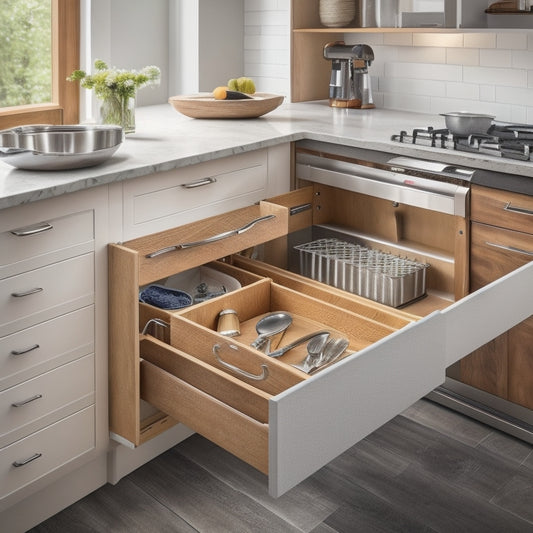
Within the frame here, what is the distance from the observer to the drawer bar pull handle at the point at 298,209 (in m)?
2.94

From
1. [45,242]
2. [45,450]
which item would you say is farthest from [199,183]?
[45,450]

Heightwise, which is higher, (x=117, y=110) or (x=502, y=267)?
(x=117, y=110)

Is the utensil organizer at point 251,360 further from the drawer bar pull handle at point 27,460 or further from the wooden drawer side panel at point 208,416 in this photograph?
the drawer bar pull handle at point 27,460

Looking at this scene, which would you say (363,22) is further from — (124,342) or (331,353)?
(124,342)

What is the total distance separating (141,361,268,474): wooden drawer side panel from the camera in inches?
69.9

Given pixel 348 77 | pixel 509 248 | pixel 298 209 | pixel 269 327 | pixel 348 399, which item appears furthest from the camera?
pixel 348 77

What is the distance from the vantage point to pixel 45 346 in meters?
2.16

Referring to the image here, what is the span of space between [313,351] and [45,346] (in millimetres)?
743

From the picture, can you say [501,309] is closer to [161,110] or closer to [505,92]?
[505,92]

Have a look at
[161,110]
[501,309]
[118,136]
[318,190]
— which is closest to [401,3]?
[318,190]

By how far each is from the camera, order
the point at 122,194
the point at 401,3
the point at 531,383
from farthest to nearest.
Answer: the point at 401,3
the point at 531,383
the point at 122,194

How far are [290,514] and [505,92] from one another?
6.28 feet

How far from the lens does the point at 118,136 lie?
7.99 feet

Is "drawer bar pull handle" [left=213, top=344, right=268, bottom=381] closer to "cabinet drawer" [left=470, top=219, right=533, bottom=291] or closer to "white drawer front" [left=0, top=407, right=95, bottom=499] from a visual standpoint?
"white drawer front" [left=0, top=407, right=95, bottom=499]
